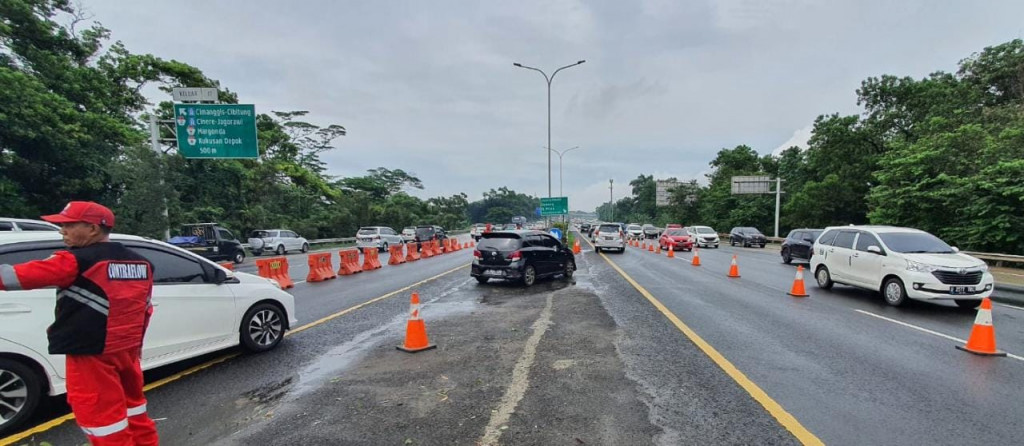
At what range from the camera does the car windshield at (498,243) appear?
12.2 metres

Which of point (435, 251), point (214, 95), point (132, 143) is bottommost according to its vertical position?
point (435, 251)

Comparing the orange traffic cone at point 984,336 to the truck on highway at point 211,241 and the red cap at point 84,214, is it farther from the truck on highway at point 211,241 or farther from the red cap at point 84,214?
the truck on highway at point 211,241

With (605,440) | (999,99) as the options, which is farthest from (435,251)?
(999,99)

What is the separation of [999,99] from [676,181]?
38399 millimetres

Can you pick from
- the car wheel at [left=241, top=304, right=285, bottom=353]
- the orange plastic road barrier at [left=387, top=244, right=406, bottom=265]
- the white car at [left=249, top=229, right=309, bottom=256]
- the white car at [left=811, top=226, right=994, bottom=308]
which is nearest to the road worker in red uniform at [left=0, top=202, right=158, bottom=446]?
the car wheel at [left=241, top=304, right=285, bottom=353]

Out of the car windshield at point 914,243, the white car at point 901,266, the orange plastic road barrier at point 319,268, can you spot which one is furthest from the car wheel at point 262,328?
the car windshield at point 914,243

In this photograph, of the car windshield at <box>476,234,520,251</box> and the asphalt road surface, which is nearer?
the asphalt road surface

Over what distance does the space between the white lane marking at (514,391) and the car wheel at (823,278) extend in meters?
8.51

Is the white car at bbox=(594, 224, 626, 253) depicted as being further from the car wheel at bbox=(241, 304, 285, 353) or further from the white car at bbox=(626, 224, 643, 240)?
the car wheel at bbox=(241, 304, 285, 353)

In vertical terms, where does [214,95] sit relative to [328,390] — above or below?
above

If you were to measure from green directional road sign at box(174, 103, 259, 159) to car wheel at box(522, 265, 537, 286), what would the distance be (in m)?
16.3

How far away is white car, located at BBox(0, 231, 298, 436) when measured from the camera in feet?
12.2

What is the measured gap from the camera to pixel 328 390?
453 cm

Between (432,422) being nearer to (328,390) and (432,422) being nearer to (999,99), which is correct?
(328,390)
